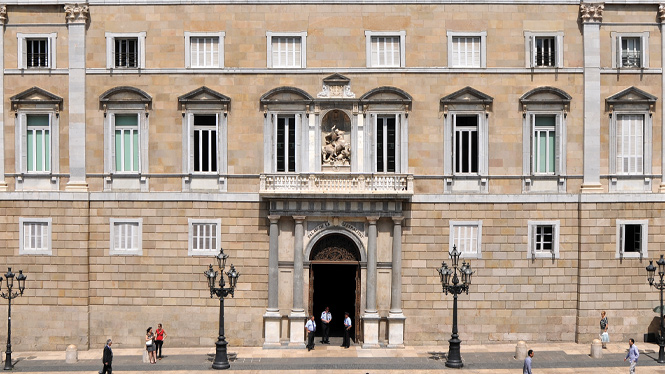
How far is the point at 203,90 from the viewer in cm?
3819

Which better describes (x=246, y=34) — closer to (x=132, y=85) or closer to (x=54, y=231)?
(x=132, y=85)

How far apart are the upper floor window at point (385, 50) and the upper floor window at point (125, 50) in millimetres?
10991

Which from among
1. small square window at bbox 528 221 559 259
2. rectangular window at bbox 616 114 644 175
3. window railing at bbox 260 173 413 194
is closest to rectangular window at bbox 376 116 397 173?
window railing at bbox 260 173 413 194

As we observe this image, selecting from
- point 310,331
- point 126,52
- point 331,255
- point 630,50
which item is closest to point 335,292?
point 331,255

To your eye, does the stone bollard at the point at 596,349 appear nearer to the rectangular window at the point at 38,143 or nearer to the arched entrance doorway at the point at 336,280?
the arched entrance doorway at the point at 336,280

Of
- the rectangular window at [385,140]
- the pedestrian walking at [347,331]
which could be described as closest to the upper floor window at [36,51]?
the rectangular window at [385,140]

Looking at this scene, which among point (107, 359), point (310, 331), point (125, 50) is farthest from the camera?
point (125, 50)

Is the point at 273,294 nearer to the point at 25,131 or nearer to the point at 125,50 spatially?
the point at 125,50

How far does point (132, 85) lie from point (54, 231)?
7987 mm

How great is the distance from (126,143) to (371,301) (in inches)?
558

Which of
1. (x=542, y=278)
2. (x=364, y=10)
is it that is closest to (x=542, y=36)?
(x=364, y=10)

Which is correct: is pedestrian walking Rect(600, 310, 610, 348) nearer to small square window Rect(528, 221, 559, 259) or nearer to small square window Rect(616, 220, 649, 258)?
small square window Rect(616, 220, 649, 258)

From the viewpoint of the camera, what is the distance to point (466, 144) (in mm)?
38500

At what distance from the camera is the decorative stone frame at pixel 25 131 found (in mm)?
38344
